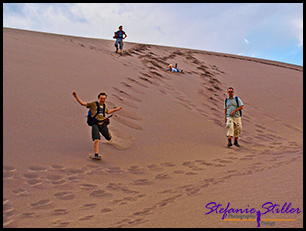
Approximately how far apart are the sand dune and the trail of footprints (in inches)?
0.4

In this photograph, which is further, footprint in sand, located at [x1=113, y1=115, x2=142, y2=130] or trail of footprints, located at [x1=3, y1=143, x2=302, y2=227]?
footprint in sand, located at [x1=113, y1=115, x2=142, y2=130]

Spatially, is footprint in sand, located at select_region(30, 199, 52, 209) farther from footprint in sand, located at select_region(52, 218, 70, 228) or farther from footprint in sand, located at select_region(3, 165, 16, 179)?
footprint in sand, located at select_region(3, 165, 16, 179)

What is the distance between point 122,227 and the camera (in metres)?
1.67

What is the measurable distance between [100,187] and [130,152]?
1.21 m

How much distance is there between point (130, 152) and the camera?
3754 mm

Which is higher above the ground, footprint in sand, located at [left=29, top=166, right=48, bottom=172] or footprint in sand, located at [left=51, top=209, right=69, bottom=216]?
footprint in sand, located at [left=29, top=166, right=48, bottom=172]

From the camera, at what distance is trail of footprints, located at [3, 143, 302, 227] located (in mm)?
1932

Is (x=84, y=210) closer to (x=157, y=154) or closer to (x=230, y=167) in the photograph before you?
(x=157, y=154)

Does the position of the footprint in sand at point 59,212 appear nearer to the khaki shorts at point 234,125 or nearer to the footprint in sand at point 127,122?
the footprint in sand at point 127,122

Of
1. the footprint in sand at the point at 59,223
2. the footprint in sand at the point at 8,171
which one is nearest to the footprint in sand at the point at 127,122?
the footprint in sand at the point at 8,171

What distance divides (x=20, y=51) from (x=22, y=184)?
588 centimetres

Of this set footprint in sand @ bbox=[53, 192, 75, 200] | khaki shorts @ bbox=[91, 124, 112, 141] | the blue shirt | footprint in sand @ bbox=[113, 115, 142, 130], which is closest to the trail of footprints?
footprint in sand @ bbox=[53, 192, 75, 200]

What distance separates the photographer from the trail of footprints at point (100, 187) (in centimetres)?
193

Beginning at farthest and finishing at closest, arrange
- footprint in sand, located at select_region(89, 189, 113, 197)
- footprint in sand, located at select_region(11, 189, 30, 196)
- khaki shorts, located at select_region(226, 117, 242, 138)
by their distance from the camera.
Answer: khaki shorts, located at select_region(226, 117, 242, 138), footprint in sand, located at select_region(89, 189, 113, 197), footprint in sand, located at select_region(11, 189, 30, 196)
